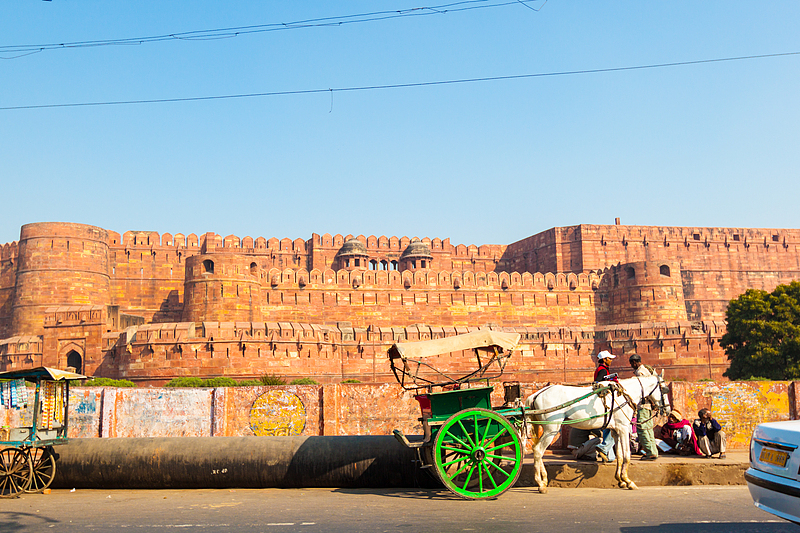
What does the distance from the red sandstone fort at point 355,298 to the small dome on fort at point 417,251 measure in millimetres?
67

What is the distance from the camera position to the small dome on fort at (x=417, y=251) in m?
39.0

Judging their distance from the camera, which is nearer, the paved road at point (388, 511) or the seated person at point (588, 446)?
the paved road at point (388, 511)

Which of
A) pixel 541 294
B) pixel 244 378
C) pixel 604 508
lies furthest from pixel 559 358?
pixel 604 508

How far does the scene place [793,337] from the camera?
85.1ft

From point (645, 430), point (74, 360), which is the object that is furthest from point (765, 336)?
point (74, 360)

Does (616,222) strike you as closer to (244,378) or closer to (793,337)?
(793,337)

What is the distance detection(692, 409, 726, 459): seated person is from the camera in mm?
7355

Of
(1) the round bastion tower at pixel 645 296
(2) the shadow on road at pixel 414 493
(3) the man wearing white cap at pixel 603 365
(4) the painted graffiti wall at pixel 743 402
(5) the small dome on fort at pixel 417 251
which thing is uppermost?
(5) the small dome on fort at pixel 417 251

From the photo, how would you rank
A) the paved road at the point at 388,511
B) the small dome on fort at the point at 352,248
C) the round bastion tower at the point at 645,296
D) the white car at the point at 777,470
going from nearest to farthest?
the white car at the point at 777,470, the paved road at the point at 388,511, the round bastion tower at the point at 645,296, the small dome on fort at the point at 352,248

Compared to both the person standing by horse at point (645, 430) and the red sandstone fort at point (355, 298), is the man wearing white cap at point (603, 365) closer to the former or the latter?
the person standing by horse at point (645, 430)

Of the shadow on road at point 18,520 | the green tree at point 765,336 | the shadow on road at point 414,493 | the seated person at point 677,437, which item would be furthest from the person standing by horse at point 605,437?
A: the green tree at point 765,336

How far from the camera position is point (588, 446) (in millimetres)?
7234

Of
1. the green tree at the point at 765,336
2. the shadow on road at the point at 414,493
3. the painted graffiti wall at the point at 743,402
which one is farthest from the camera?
the green tree at the point at 765,336

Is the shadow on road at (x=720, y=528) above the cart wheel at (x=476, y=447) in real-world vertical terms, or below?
below
